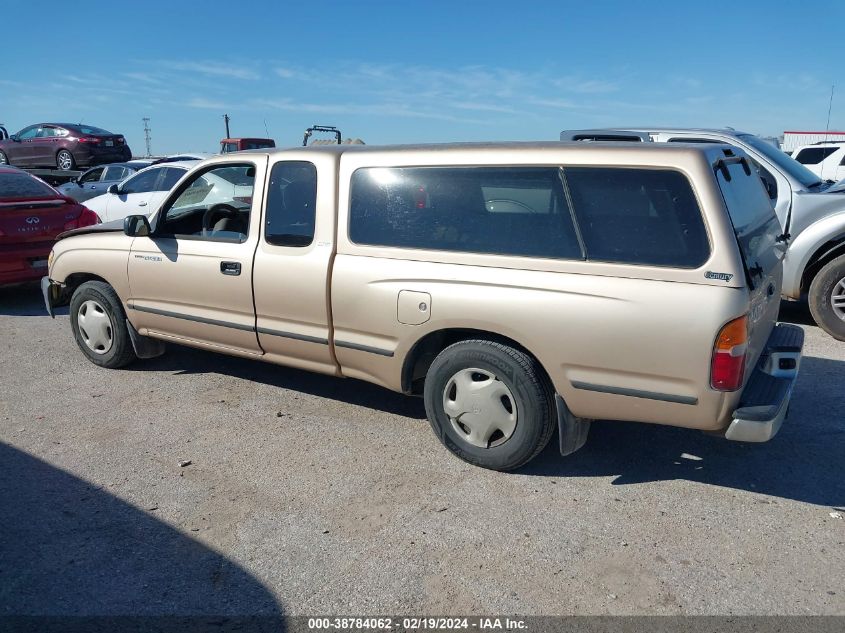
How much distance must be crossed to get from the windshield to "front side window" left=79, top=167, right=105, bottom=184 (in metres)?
14.0

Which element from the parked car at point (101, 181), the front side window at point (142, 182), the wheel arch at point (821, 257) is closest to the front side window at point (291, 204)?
the wheel arch at point (821, 257)

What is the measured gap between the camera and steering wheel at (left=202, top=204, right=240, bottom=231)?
5.62 metres

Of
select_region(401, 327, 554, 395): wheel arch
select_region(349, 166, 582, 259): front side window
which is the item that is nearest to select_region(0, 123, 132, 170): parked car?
select_region(349, 166, 582, 259): front side window

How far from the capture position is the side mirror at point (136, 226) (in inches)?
205

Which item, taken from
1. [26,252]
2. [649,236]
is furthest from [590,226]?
[26,252]

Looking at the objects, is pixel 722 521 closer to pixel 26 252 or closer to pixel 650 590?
pixel 650 590

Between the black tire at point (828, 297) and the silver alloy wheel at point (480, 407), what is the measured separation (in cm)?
428

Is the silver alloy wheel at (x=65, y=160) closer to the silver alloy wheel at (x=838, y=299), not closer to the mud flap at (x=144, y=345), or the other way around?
the mud flap at (x=144, y=345)

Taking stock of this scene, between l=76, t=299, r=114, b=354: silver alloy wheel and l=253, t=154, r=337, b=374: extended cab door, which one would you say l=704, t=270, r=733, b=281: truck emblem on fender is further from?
l=76, t=299, r=114, b=354: silver alloy wheel

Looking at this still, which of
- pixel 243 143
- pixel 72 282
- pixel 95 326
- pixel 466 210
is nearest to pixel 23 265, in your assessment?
pixel 72 282

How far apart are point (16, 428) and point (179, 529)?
6.63ft

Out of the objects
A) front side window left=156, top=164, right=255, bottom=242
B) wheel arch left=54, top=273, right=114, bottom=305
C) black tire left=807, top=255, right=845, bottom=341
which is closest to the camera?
front side window left=156, top=164, right=255, bottom=242

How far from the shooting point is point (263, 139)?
22281 mm

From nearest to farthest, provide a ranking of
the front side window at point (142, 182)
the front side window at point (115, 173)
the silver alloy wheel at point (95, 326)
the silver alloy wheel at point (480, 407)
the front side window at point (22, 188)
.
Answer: the silver alloy wheel at point (480, 407)
the silver alloy wheel at point (95, 326)
the front side window at point (22, 188)
the front side window at point (142, 182)
the front side window at point (115, 173)
